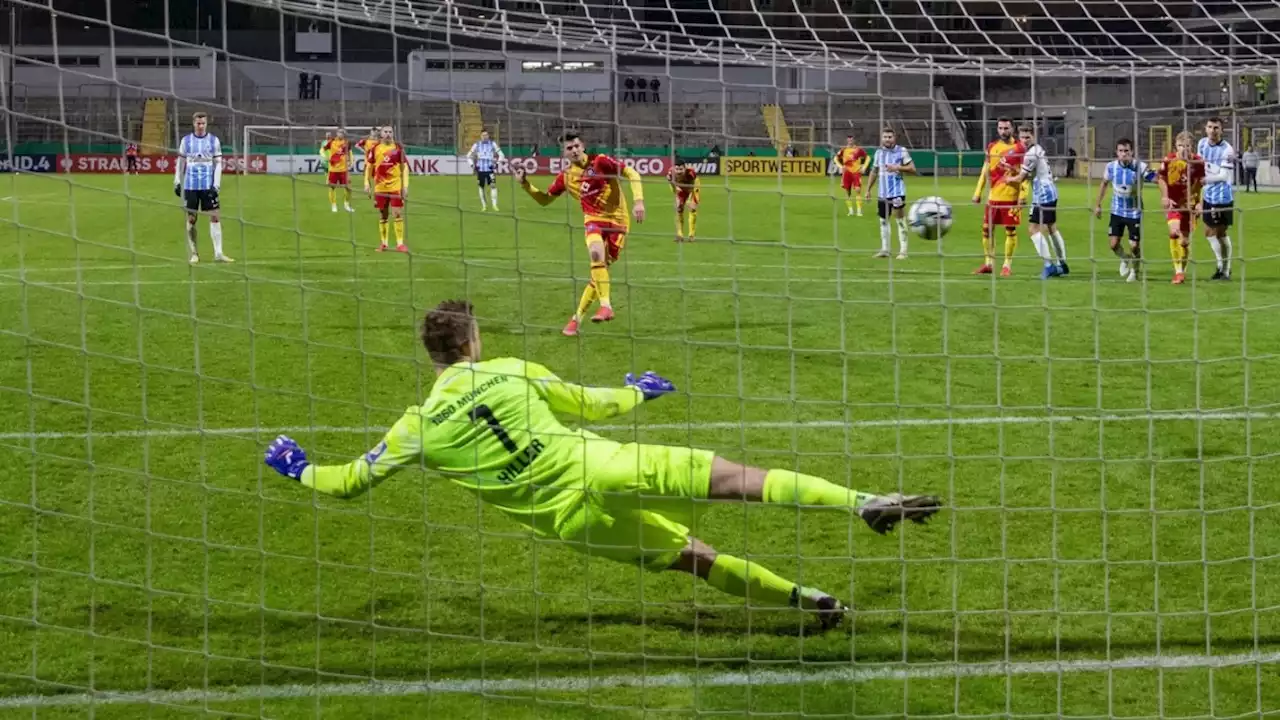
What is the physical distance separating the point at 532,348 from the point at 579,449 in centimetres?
627

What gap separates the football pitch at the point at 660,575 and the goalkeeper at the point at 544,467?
0.40m

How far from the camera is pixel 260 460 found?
25.2 feet

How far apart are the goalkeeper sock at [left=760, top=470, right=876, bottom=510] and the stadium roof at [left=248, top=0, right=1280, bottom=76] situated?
289 centimetres

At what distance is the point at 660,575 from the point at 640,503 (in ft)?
3.42

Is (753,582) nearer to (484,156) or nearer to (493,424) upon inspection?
(493,424)

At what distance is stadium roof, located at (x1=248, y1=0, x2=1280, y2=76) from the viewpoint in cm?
738

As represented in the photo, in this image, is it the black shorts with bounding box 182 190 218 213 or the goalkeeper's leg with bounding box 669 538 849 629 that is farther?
the black shorts with bounding box 182 190 218 213

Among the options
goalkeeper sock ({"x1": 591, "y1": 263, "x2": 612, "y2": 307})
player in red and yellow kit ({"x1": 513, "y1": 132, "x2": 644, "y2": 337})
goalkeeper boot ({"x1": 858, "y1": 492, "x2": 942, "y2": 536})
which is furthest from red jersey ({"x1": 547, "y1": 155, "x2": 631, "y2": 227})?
goalkeeper boot ({"x1": 858, "y1": 492, "x2": 942, "y2": 536})

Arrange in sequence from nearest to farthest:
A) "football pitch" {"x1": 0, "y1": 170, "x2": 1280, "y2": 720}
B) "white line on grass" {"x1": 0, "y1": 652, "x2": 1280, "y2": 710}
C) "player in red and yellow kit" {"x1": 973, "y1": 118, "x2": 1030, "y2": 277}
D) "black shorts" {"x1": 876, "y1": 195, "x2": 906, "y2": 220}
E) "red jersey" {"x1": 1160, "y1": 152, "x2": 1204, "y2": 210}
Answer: "white line on grass" {"x1": 0, "y1": 652, "x2": 1280, "y2": 710} → "football pitch" {"x1": 0, "y1": 170, "x2": 1280, "y2": 720} → "player in red and yellow kit" {"x1": 973, "y1": 118, "x2": 1030, "y2": 277} → "red jersey" {"x1": 1160, "y1": 152, "x2": 1204, "y2": 210} → "black shorts" {"x1": 876, "y1": 195, "x2": 906, "y2": 220}

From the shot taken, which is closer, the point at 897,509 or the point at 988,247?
the point at 897,509

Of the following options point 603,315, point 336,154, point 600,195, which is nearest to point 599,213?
point 600,195

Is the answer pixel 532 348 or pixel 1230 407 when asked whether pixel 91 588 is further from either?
pixel 1230 407

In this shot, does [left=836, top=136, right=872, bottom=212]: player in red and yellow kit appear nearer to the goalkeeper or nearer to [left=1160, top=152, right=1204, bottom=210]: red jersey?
the goalkeeper

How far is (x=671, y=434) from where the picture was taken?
325 inches
